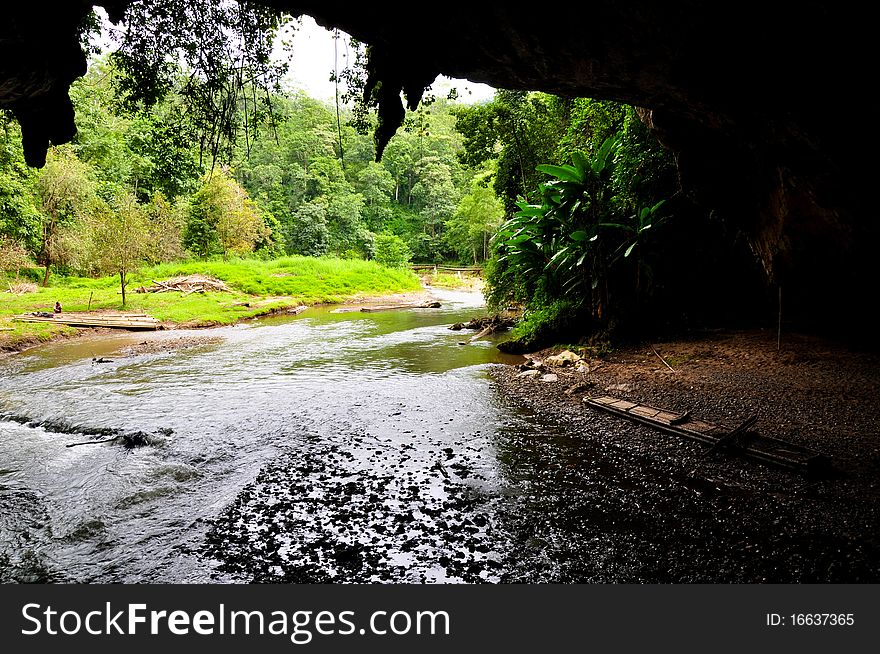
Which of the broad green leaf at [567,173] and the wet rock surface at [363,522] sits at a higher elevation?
the broad green leaf at [567,173]

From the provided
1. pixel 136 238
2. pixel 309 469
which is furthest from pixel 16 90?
pixel 136 238

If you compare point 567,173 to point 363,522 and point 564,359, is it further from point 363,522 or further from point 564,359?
point 363,522

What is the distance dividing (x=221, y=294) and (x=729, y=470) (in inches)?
904

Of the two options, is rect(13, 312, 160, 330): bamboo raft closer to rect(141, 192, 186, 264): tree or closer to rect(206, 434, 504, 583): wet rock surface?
rect(141, 192, 186, 264): tree

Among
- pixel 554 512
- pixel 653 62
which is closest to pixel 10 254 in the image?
pixel 554 512

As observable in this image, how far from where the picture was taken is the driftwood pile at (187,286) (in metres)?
21.4

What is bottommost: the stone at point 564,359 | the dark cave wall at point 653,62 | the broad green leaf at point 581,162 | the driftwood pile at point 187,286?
the stone at point 564,359

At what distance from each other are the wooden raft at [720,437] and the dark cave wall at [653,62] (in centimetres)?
272

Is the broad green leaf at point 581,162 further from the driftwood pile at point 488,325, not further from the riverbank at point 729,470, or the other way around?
the driftwood pile at point 488,325

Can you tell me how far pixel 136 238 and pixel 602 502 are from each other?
1990cm

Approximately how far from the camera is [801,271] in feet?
19.9

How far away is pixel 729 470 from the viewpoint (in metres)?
3.91

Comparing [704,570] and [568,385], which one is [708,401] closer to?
[568,385]

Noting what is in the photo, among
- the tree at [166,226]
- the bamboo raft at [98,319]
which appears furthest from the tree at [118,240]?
the tree at [166,226]
